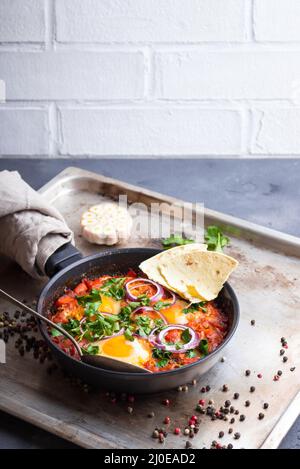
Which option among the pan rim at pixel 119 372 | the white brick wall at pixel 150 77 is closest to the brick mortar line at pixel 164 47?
the white brick wall at pixel 150 77

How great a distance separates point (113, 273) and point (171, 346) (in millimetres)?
609

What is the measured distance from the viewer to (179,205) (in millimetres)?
4133

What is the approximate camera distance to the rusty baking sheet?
2.94m

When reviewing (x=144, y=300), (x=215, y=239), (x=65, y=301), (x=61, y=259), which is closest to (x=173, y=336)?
(x=144, y=300)

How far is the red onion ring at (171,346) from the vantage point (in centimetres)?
312

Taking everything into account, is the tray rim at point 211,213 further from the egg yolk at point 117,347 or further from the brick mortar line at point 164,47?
the egg yolk at point 117,347

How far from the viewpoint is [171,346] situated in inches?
123

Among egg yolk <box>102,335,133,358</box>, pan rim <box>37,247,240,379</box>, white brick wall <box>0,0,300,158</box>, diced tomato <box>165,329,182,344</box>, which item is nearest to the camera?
pan rim <box>37,247,240,379</box>

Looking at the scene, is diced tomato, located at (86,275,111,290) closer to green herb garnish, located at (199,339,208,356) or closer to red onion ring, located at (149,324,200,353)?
red onion ring, located at (149,324,200,353)

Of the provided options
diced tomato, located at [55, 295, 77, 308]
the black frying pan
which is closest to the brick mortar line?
the black frying pan

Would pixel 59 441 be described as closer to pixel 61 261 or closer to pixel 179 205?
pixel 61 261

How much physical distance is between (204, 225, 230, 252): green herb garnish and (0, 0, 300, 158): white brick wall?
118cm
